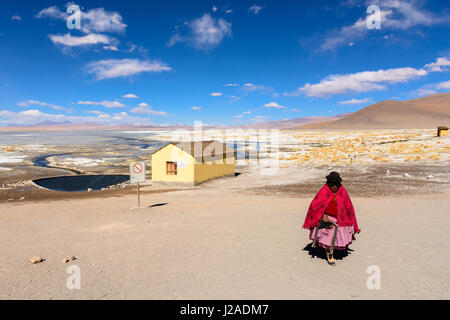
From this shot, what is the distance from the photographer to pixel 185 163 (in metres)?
22.2

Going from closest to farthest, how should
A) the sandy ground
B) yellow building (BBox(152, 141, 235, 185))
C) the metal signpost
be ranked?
the sandy ground < the metal signpost < yellow building (BBox(152, 141, 235, 185))

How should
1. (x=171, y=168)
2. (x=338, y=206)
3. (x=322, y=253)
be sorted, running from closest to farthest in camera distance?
(x=338, y=206) → (x=322, y=253) → (x=171, y=168)

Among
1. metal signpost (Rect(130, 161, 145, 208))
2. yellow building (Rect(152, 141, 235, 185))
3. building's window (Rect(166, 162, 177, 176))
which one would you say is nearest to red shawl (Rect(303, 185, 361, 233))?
metal signpost (Rect(130, 161, 145, 208))

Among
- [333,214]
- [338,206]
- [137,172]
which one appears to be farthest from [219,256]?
[137,172]

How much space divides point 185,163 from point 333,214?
17.5 m

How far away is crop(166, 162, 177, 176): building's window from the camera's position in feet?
74.6

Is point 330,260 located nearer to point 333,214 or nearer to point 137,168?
point 333,214

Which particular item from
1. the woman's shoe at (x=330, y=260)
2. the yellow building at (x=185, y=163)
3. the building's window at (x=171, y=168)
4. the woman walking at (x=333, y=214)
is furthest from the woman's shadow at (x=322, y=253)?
the building's window at (x=171, y=168)

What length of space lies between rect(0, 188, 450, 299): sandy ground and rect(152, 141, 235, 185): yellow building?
10342 millimetres

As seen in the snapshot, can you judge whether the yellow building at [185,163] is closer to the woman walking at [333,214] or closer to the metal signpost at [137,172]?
the metal signpost at [137,172]

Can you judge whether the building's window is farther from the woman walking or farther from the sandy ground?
the woman walking

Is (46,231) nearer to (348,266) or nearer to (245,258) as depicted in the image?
(245,258)

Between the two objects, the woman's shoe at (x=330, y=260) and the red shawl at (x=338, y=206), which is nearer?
the red shawl at (x=338, y=206)

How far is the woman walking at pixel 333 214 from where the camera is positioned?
5.51 meters
